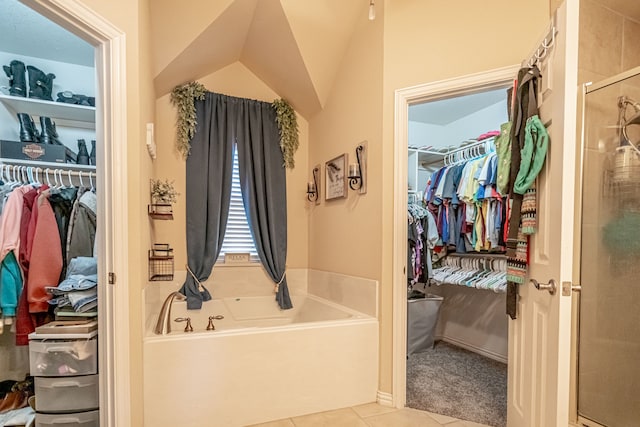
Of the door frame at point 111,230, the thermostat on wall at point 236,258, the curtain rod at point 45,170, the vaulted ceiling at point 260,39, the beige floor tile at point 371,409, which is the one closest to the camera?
the door frame at point 111,230

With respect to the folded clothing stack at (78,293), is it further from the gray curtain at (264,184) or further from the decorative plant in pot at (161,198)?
the gray curtain at (264,184)

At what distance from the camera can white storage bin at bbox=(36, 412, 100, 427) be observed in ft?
5.53

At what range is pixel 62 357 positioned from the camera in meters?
1.68

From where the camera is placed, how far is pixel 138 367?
171 cm

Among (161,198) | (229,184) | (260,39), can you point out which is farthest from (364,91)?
(161,198)

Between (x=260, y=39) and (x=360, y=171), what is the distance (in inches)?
56.9

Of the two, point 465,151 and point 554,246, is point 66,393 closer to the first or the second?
point 554,246

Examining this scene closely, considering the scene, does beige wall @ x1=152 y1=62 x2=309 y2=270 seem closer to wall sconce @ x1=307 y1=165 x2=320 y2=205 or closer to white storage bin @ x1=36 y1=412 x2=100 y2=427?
wall sconce @ x1=307 y1=165 x2=320 y2=205

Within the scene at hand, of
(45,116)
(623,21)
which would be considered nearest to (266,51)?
(45,116)

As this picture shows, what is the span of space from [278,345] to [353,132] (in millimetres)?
1648

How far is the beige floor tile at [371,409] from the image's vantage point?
2109 millimetres

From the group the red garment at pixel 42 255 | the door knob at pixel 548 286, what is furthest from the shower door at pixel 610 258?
the red garment at pixel 42 255

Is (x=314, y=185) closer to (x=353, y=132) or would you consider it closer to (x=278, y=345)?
(x=353, y=132)

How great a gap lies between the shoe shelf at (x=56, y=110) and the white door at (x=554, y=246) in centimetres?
292
